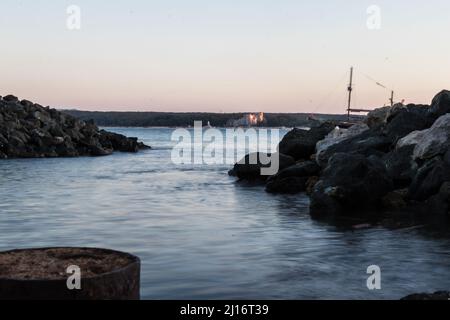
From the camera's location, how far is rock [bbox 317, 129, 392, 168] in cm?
2456

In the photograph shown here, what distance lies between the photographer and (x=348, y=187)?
58.4 feet

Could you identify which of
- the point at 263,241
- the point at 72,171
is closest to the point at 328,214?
the point at 263,241

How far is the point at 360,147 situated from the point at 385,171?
648cm

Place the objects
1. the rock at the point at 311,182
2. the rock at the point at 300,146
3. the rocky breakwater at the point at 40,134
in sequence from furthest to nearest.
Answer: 1. the rocky breakwater at the point at 40,134
2. the rock at the point at 300,146
3. the rock at the point at 311,182

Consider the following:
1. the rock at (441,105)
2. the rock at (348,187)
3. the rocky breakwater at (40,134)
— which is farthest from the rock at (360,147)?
the rocky breakwater at (40,134)

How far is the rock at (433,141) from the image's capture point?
1998 cm

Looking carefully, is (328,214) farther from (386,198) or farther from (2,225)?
(2,225)

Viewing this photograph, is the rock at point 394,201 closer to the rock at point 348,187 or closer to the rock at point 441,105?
the rock at point 348,187

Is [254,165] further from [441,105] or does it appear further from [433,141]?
[433,141]

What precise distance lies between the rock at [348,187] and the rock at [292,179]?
5455 millimetres

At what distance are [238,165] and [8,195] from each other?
11.6 m

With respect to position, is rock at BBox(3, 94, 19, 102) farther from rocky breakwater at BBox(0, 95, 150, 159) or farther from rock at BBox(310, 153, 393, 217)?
rock at BBox(310, 153, 393, 217)

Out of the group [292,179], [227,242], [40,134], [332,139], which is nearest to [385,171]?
[292,179]

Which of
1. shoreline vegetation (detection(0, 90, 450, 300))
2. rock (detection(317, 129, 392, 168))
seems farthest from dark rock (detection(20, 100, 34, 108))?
rock (detection(317, 129, 392, 168))
